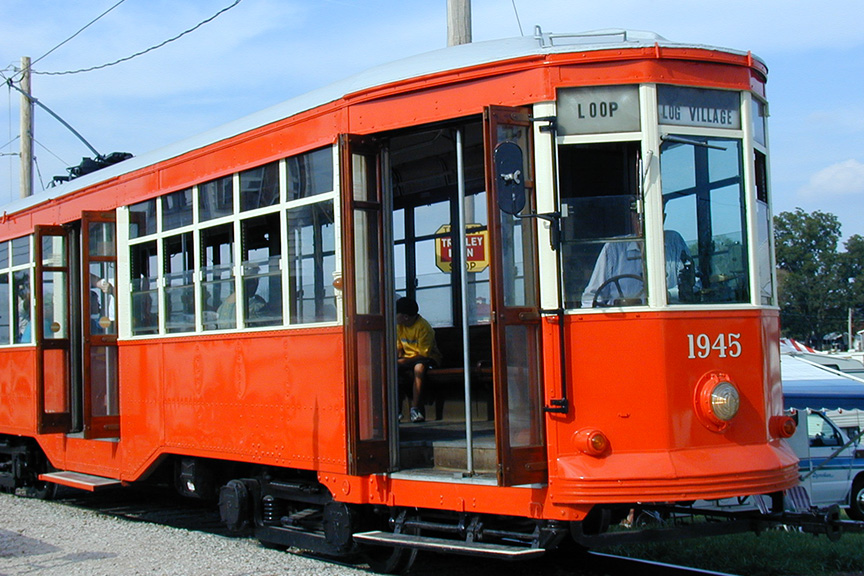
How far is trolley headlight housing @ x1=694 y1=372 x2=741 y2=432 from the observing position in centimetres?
530

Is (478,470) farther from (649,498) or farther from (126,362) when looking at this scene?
(126,362)

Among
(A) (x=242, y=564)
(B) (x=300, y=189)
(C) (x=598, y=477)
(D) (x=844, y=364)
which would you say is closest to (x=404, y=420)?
(A) (x=242, y=564)

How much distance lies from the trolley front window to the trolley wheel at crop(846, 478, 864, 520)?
8.65 metres

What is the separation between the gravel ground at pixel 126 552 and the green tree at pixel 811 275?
2350 inches

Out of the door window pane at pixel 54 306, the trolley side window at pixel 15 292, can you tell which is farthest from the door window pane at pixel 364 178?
the trolley side window at pixel 15 292

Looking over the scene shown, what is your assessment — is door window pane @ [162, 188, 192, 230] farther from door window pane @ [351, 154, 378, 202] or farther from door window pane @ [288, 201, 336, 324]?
door window pane @ [351, 154, 378, 202]

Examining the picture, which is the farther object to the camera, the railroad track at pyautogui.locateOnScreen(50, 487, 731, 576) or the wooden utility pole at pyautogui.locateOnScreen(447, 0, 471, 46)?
the wooden utility pole at pyautogui.locateOnScreen(447, 0, 471, 46)

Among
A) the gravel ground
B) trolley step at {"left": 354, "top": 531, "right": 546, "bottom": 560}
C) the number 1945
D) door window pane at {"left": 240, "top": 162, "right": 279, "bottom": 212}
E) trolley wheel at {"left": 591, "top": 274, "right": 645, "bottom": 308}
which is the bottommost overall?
the gravel ground

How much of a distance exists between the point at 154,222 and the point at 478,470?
3.89m

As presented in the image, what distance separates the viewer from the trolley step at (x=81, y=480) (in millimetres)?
8902

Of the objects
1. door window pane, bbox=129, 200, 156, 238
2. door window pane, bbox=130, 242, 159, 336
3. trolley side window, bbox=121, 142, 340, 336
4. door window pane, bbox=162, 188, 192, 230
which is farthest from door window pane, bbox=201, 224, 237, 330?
door window pane, bbox=129, 200, 156, 238

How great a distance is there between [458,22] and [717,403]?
505 centimetres

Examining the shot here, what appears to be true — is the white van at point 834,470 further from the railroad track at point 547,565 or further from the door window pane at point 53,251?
the door window pane at point 53,251

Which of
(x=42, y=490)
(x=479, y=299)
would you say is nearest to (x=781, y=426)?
(x=479, y=299)
